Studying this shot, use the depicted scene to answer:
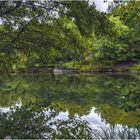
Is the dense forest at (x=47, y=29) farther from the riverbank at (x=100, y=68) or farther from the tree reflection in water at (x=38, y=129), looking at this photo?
the riverbank at (x=100, y=68)

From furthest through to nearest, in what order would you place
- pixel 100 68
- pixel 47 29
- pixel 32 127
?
1. pixel 100 68
2. pixel 47 29
3. pixel 32 127

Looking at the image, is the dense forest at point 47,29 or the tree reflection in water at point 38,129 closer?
the tree reflection in water at point 38,129

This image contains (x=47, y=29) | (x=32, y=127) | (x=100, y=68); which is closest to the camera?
(x=32, y=127)

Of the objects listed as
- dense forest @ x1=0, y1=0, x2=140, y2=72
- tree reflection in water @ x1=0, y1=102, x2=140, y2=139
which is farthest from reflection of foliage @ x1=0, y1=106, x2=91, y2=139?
dense forest @ x1=0, y1=0, x2=140, y2=72

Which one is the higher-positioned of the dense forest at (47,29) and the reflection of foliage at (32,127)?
the dense forest at (47,29)

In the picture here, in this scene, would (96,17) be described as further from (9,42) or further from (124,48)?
(124,48)

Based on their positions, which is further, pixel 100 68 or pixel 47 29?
pixel 100 68

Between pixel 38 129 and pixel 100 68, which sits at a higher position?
pixel 100 68

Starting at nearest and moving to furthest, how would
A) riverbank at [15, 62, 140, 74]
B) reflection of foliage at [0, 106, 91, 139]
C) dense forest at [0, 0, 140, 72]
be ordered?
reflection of foliage at [0, 106, 91, 139] < dense forest at [0, 0, 140, 72] < riverbank at [15, 62, 140, 74]

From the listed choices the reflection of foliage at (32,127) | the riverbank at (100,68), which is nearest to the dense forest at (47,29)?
the reflection of foliage at (32,127)

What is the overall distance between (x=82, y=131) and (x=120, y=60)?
231 feet

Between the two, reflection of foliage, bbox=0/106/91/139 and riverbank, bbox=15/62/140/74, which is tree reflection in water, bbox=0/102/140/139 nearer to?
reflection of foliage, bbox=0/106/91/139

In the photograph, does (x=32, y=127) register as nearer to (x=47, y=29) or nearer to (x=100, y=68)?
(x=47, y=29)

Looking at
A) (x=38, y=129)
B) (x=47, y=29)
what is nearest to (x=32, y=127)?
(x=38, y=129)
